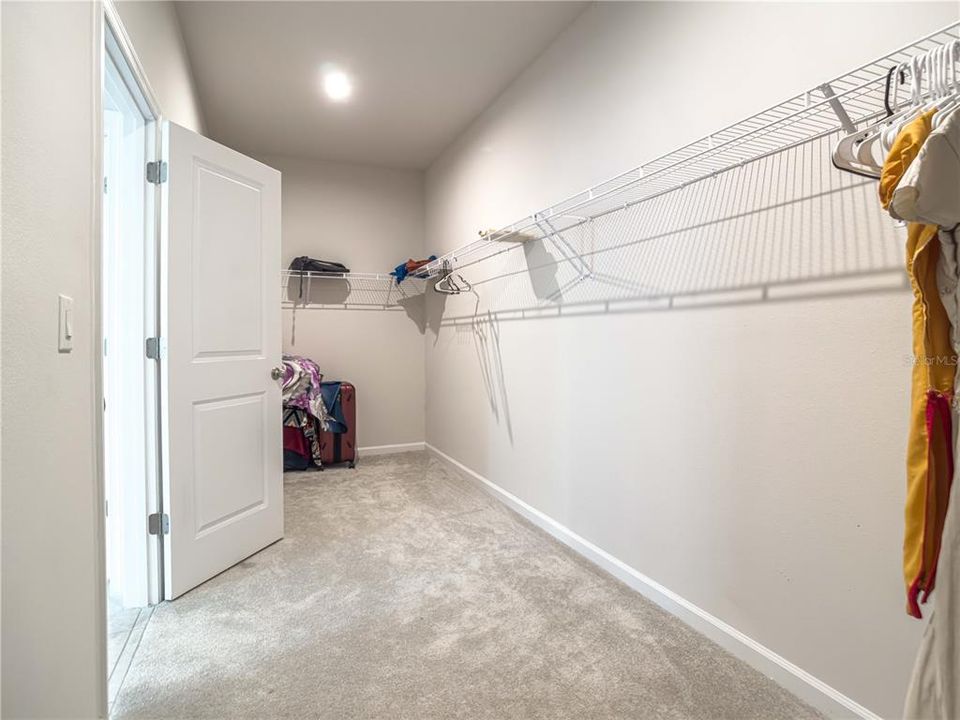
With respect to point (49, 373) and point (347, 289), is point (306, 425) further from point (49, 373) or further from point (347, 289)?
point (49, 373)

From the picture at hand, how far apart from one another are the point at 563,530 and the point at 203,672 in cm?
170

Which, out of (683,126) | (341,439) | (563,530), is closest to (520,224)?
(683,126)

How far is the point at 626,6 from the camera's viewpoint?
2.22 m

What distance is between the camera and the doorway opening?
2.10 metres

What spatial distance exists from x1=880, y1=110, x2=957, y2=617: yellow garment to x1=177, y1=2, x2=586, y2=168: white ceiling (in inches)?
82.0

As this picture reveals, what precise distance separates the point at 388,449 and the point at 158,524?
2.72m

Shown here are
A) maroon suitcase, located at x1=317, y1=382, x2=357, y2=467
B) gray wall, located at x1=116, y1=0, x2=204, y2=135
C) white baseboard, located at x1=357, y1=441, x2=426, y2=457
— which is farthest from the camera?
white baseboard, located at x1=357, y1=441, x2=426, y2=457

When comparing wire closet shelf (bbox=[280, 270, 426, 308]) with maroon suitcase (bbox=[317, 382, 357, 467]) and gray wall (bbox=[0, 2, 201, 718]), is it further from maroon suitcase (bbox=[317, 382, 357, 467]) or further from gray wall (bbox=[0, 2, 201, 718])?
gray wall (bbox=[0, 2, 201, 718])

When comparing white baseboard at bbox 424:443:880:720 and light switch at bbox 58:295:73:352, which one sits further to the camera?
white baseboard at bbox 424:443:880:720

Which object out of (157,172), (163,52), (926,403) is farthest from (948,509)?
(163,52)

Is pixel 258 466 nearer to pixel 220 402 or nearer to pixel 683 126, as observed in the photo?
pixel 220 402

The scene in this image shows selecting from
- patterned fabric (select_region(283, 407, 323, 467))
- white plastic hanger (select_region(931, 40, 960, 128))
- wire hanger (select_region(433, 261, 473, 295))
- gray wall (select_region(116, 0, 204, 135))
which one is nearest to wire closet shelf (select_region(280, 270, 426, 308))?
wire hanger (select_region(433, 261, 473, 295))

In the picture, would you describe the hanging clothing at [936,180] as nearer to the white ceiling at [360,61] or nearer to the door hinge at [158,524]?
the white ceiling at [360,61]

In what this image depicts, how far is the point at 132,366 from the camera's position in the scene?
2111mm
